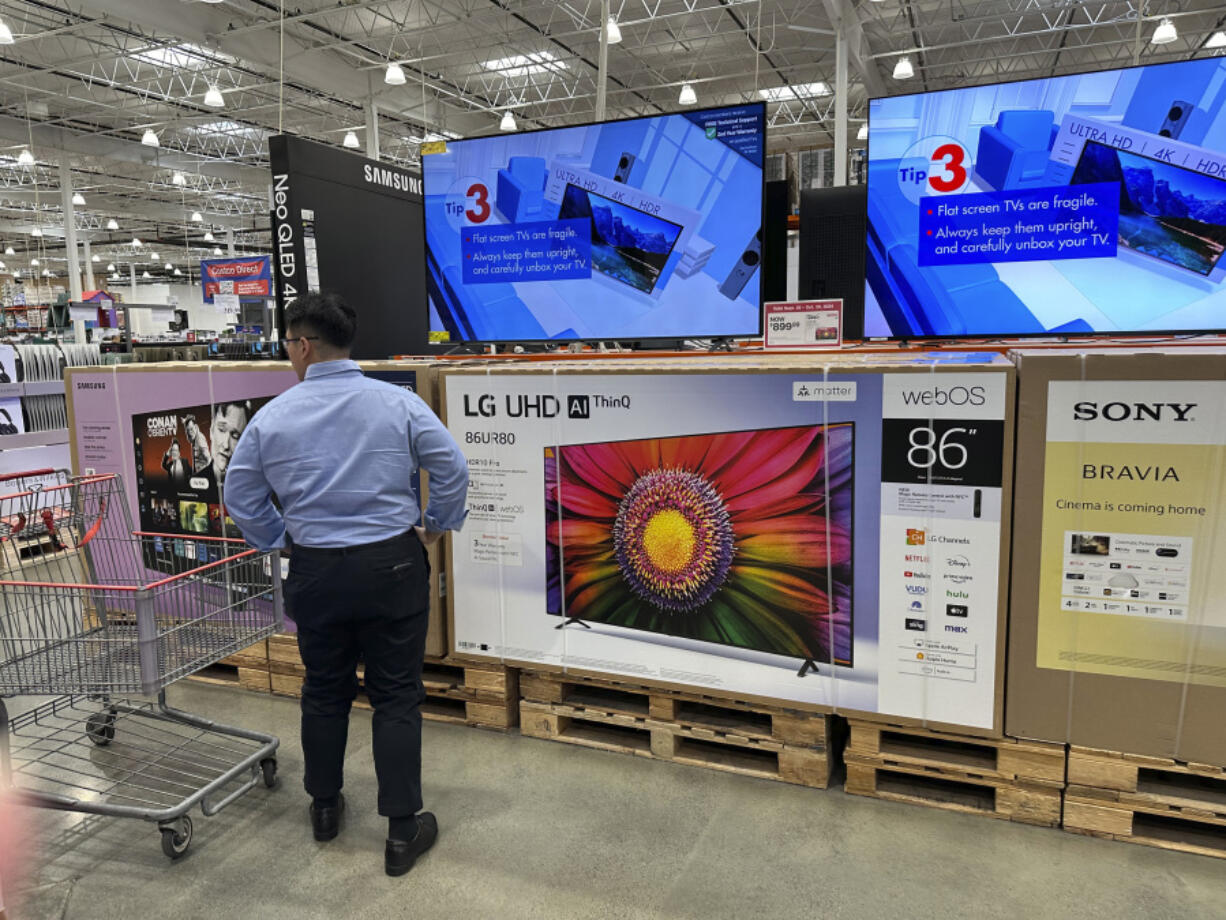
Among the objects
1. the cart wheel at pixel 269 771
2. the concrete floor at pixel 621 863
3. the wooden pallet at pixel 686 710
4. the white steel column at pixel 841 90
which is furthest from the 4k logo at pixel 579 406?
the white steel column at pixel 841 90

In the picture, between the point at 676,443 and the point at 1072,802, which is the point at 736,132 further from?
the point at 1072,802

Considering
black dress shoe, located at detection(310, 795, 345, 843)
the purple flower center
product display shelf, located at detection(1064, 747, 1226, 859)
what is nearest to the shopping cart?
black dress shoe, located at detection(310, 795, 345, 843)

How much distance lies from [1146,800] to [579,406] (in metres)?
2.40

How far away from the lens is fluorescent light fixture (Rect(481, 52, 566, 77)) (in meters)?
15.3

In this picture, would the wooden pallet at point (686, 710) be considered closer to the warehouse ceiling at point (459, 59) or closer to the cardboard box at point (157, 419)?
the cardboard box at point (157, 419)

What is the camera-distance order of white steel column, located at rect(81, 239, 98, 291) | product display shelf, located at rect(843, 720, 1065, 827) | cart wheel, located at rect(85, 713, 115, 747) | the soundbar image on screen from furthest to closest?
white steel column, located at rect(81, 239, 98, 291) < cart wheel, located at rect(85, 713, 115, 747) < the soundbar image on screen < product display shelf, located at rect(843, 720, 1065, 827)

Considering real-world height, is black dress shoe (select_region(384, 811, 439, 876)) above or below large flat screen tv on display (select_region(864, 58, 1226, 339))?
below

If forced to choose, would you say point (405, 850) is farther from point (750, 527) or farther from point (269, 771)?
point (750, 527)

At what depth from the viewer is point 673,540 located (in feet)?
10.7

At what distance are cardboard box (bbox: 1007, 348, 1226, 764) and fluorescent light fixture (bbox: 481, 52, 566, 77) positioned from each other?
14553 millimetres

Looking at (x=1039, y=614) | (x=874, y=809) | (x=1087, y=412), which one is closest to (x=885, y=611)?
(x=1039, y=614)

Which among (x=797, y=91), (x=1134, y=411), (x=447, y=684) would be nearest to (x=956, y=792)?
(x=1134, y=411)

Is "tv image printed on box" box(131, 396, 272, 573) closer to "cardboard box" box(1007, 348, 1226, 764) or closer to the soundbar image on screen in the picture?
"cardboard box" box(1007, 348, 1226, 764)

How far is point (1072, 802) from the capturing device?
279 centimetres
